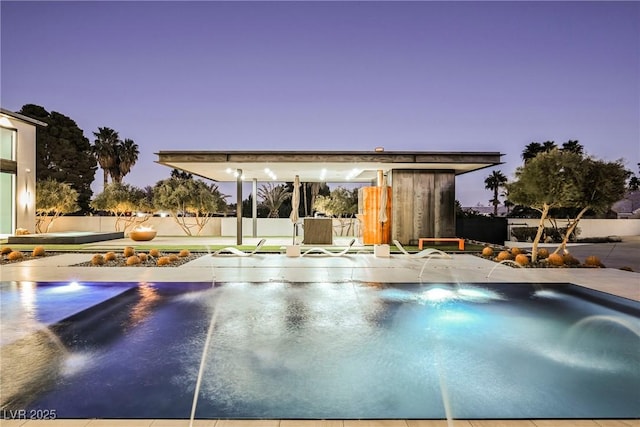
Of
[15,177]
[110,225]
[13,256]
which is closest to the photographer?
[13,256]

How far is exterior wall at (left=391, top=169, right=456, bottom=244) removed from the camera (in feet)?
56.3

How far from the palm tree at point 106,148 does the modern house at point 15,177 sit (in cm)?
2432

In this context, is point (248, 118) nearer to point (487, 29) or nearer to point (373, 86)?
point (373, 86)

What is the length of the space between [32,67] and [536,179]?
51.0m

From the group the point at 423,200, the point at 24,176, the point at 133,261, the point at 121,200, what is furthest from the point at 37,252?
the point at 423,200

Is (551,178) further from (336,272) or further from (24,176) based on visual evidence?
(24,176)

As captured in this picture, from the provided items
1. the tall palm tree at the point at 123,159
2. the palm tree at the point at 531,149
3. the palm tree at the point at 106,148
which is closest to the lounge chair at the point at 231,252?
the palm tree at the point at 531,149

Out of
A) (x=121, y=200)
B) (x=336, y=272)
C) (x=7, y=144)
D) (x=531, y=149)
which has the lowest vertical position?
(x=336, y=272)

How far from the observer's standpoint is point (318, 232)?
17.3 m

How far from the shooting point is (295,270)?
407 inches

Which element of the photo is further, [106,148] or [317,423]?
[106,148]

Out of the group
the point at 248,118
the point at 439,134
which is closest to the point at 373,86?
the point at 248,118

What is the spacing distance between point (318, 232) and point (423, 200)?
4910 millimetres

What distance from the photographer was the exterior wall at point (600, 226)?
25094 millimetres
